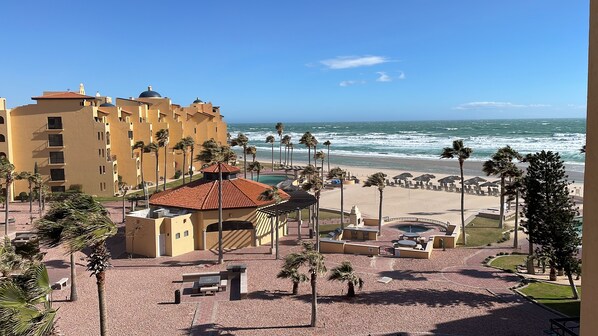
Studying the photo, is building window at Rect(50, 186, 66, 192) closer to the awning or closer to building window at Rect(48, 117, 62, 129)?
building window at Rect(48, 117, 62, 129)

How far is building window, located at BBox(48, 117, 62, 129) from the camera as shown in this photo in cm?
4919

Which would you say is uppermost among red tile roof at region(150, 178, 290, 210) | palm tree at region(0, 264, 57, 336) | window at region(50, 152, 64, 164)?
window at region(50, 152, 64, 164)

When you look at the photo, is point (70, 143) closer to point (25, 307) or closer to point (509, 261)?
point (25, 307)

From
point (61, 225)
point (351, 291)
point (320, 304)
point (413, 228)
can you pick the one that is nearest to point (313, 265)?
point (320, 304)

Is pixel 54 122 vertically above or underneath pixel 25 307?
above

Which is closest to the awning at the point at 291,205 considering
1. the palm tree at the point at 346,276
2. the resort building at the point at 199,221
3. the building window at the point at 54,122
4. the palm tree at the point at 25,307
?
the resort building at the point at 199,221

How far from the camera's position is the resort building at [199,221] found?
30.2 meters

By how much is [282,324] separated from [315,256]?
3466mm

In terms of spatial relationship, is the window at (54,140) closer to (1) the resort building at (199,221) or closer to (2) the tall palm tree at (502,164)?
(1) the resort building at (199,221)

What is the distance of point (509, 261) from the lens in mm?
28109

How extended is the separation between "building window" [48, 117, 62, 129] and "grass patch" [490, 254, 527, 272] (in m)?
47.7

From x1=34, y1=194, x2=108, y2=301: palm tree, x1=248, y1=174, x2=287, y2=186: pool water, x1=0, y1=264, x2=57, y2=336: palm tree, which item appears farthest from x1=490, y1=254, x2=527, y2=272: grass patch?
x1=248, y1=174, x2=287, y2=186: pool water

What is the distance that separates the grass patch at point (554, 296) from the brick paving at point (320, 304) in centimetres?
88

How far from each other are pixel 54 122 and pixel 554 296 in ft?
169
